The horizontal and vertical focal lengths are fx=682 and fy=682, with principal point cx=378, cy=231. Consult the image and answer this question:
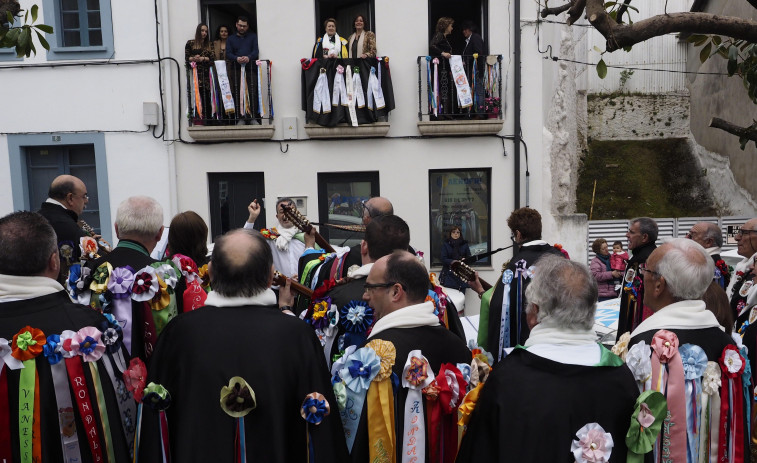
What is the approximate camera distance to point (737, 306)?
5.35m

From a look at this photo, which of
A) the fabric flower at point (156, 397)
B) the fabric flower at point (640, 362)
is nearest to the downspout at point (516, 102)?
the fabric flower at point (640, 362)

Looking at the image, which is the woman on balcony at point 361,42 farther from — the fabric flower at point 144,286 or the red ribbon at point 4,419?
the red ribbon at point 4,419

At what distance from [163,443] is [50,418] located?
59 cm

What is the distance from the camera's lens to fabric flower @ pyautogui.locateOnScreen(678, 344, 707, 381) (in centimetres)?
297

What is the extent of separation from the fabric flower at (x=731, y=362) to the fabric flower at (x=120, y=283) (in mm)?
2948

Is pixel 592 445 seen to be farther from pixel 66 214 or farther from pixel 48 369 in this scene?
pixel 66 214

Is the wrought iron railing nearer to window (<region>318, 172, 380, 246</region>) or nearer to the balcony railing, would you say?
window (<region>318, 172, 380, 246</region>)

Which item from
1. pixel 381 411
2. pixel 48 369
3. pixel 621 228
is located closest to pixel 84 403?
pixel 48 369

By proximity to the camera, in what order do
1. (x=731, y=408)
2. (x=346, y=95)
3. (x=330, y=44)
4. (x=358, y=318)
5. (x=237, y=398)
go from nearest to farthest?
1. (x=237, y=398)
2. (x=731, y=408)
3. (x=358, y=318)
4. (x=346, y=95)
5. (x=330, y=44)

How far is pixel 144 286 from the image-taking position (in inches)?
143

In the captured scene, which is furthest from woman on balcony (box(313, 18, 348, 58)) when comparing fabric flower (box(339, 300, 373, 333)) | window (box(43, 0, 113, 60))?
fabric flower (box(339, 300, 373, 333))

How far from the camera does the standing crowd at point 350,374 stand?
8.46 feet

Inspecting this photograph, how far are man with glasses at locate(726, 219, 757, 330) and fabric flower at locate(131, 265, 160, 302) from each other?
3802mm

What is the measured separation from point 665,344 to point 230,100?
926 cm
